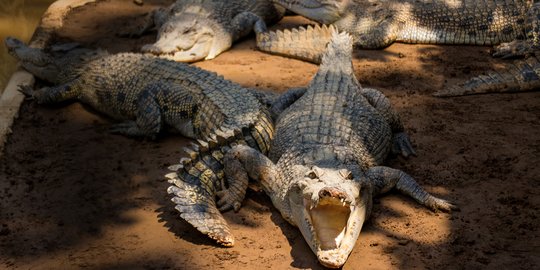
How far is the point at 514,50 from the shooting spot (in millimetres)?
7355

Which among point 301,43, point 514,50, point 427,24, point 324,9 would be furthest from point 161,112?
point 514,50

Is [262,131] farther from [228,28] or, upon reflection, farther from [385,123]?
[228,28]

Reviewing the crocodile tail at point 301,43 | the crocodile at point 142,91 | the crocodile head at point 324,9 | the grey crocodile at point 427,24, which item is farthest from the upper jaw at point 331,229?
the crocodile head at point 324,9

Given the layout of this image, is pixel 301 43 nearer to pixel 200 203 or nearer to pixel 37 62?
pixel 37 62

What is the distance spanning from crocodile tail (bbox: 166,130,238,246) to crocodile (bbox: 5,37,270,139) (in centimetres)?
30

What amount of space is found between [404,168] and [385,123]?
15.2 inches

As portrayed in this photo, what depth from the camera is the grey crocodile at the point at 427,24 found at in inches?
292

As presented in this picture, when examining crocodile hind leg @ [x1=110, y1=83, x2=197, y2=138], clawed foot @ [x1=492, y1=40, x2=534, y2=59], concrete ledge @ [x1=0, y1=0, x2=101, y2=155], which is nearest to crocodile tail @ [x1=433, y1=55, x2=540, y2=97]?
clawed foot @ [x1=492, y1=40, x2=534, y2=59]

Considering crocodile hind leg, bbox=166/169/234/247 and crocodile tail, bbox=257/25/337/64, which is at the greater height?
crocodile tail, bbox=257/25/337/64

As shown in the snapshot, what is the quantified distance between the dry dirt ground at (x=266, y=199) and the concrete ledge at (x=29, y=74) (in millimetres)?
91

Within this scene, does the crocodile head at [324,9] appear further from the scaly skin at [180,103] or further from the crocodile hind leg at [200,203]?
the crocodile hind leg at [200,203]

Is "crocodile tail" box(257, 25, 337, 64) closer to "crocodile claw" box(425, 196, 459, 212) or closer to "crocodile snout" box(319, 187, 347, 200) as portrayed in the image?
"crocodile claw" box(425, 196, 459, 212)

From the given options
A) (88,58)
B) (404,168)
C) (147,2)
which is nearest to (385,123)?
(404,168)

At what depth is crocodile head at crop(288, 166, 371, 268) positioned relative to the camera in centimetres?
404
